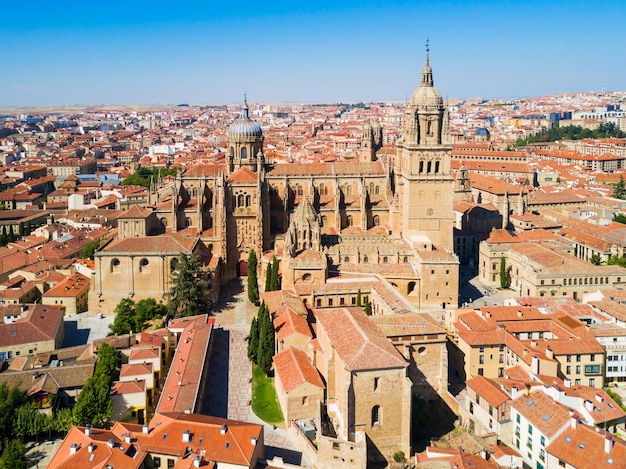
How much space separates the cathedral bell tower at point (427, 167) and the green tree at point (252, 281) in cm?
1308

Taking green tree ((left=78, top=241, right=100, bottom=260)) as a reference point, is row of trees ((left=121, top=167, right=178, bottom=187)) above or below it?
above

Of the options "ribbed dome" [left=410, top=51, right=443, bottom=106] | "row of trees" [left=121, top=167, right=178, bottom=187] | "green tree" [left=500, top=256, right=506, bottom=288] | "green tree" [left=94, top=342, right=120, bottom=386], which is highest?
"ribbed dome" [left=410, top=51, right=443, bottom=106]

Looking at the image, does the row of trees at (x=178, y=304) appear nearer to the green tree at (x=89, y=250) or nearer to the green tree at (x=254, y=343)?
the green tree at (x=254, y=343)

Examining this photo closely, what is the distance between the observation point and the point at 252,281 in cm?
5041

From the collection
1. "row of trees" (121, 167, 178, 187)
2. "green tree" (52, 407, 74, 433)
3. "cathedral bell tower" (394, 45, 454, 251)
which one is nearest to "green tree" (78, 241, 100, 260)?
"green tree" (52, 407, 74, 433)

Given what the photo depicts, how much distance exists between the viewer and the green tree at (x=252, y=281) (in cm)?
5022

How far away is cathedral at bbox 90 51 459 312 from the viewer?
4838cm

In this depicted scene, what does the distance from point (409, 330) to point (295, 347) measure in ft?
23.6

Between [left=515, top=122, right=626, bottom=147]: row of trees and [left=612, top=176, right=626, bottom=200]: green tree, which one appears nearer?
[left=612, top=176, right=626, bottom=200]: green tree

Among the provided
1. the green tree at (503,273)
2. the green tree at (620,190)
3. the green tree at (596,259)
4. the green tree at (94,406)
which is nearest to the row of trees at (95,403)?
the green tree at (94,406)

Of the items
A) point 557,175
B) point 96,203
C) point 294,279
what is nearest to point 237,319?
point 294,279

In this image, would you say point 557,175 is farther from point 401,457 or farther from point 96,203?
point 401,457

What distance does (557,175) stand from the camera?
108 m

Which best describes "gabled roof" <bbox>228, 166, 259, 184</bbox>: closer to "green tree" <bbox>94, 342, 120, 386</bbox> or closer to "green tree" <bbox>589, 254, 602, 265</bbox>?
"green tree" <bbox>94, 342, 120, 386</bbox>
